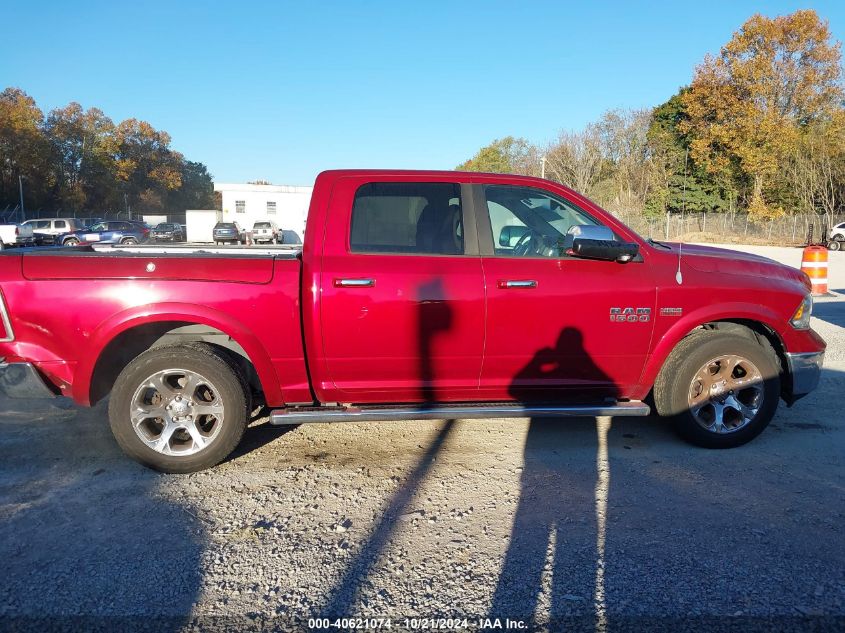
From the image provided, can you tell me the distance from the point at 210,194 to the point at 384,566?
348 feet

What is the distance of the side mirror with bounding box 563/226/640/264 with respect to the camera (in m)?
3.91

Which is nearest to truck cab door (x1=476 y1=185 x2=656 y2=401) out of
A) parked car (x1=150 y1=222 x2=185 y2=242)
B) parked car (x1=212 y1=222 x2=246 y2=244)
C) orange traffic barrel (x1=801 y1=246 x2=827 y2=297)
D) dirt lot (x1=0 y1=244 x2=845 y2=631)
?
dirt lot (x1=0 y1=244 x2=845 y2=631)

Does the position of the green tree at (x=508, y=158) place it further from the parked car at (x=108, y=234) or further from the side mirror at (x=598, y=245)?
the side mirror at (x=598, y=245)

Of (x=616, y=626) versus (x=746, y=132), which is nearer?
(x=616, y=626)

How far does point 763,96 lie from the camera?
39875 millimetres

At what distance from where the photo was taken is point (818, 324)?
8.61 meters

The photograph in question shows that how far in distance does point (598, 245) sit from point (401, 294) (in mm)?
1334

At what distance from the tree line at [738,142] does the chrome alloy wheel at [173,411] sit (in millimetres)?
40641

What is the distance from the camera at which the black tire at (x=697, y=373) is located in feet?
13.6

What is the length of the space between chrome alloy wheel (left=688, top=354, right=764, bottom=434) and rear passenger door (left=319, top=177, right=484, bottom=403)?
160 centimetres

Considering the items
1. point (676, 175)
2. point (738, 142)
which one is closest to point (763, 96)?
point (738, 142)

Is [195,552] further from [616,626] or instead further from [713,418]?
[713,418]

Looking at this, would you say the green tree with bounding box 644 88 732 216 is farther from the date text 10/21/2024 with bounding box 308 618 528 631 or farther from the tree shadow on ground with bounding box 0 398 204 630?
the date text 10/21/2024 with bounding box 308 618 528 631

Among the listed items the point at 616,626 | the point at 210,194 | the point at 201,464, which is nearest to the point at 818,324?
the point at 616,626
